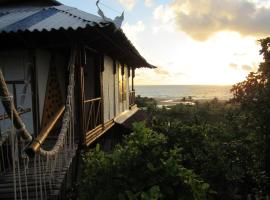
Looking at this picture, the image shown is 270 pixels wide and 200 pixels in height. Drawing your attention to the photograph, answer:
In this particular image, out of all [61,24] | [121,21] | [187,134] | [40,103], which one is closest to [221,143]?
[187,134]

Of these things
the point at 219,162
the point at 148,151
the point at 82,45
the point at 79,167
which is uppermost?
the point at 82,45

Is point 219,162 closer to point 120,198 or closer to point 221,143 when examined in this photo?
point 221,143

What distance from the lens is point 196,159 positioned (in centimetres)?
671

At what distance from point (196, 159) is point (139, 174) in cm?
218

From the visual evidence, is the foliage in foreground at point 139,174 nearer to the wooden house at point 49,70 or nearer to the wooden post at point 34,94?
the wooden house at point 49,70

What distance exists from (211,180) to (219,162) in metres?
0.33

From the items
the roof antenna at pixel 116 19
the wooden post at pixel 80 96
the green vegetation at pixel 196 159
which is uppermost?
the roof antenna at pixel 116 19

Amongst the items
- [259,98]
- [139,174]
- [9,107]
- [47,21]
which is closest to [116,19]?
[47,21]

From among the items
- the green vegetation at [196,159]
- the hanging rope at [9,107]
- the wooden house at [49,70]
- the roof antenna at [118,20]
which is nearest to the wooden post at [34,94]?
the wooden house at [49,70]

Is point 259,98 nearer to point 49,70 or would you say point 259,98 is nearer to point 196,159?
point 196,159

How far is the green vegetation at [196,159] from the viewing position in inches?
180

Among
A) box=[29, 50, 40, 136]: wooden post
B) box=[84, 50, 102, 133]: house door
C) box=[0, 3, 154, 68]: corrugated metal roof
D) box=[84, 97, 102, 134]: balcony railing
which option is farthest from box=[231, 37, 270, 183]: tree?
box=[29, 50, 40, 136]: wooden post

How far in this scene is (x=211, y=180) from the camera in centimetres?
652

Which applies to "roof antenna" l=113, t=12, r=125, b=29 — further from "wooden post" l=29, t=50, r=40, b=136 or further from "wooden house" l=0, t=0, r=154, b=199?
"wooden post" l=29, t=50, r=40, b=136
